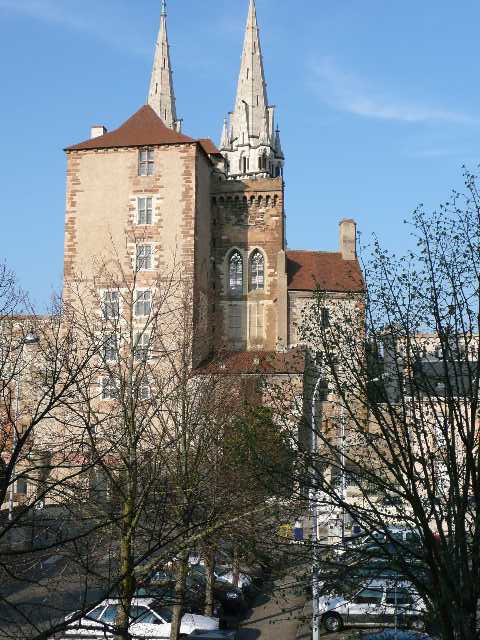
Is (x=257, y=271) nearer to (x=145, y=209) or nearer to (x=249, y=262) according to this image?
(x=249, y=262)

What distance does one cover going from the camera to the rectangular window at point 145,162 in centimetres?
4591

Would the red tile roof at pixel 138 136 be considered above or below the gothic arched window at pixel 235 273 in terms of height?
above

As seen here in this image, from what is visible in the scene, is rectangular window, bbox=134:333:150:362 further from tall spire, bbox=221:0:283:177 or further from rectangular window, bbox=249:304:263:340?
tall spire, bbox=221:0:283:177

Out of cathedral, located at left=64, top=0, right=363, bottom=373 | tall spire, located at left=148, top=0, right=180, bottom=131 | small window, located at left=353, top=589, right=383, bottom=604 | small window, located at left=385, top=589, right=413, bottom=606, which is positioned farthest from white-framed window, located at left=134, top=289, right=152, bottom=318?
tall spire, located at left=148, top=0, right=180, bottom=131

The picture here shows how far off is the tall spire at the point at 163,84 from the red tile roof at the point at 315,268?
32.0 m

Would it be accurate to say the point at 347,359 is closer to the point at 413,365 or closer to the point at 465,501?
the point at 413,365

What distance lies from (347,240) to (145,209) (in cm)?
1594

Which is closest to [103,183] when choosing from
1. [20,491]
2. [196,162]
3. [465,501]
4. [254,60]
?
[196,162]

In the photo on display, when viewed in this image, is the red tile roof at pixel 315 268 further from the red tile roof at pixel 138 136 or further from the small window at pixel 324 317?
the small window at pixel 324 317

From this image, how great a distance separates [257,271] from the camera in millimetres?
52000

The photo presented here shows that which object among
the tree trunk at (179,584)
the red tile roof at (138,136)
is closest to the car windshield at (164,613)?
the tree trunk at (179,584)

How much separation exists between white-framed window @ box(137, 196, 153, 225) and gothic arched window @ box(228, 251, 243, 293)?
7.99 metres

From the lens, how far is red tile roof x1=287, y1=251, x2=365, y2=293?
51631 millimetres

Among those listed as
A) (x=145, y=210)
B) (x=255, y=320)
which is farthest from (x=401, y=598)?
(x=255, y=320)
